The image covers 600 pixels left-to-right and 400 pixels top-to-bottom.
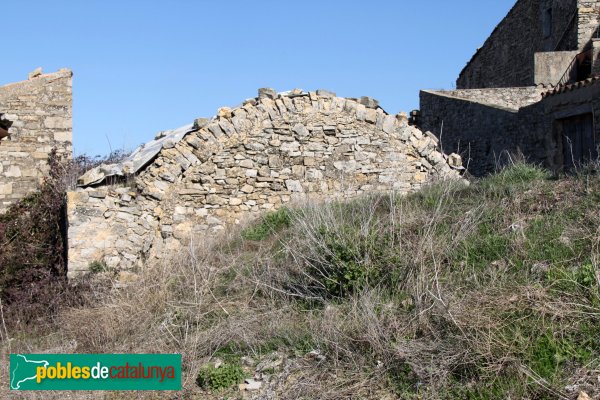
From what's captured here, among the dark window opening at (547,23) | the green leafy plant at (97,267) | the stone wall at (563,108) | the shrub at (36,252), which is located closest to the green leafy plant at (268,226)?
the green leafy plant at (97,267)

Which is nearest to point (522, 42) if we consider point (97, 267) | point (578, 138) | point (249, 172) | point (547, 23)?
point (547, 23)

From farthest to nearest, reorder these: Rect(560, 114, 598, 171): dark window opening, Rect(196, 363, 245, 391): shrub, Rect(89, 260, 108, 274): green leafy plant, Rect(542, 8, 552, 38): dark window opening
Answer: Rect(542, 8, 552, 38): dark window opening
Rect(560, 114, 598, 171): dark window opening
Rect(89, 260, 108, 274): green leafy plant
Rect(196, 363, 245, 391): shrub

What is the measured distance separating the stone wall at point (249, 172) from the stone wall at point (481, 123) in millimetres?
4416

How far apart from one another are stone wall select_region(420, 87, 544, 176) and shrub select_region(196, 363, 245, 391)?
1099 cm

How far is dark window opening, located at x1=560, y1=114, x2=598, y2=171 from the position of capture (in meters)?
15.2

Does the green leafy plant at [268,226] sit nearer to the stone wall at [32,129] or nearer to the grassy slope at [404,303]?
the grassy slope at [404,303]

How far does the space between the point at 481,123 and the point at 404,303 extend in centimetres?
1277

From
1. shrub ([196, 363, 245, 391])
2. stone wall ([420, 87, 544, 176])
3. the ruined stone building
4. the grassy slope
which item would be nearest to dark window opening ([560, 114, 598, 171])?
the ruined stone building

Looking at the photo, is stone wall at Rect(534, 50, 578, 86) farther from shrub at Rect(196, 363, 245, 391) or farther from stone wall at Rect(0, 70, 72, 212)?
shrub at Rect(196, 363, 245, 391)

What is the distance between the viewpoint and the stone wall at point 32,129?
Result: 14.9 metres

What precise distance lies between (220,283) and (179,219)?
302 cm

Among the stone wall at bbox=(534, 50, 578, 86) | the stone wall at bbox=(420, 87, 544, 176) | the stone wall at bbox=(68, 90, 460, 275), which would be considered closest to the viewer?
the stone wall at bbox=(68, 90, 460, 275)

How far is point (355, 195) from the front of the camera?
12.2 m

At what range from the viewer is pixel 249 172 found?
11969 mm
